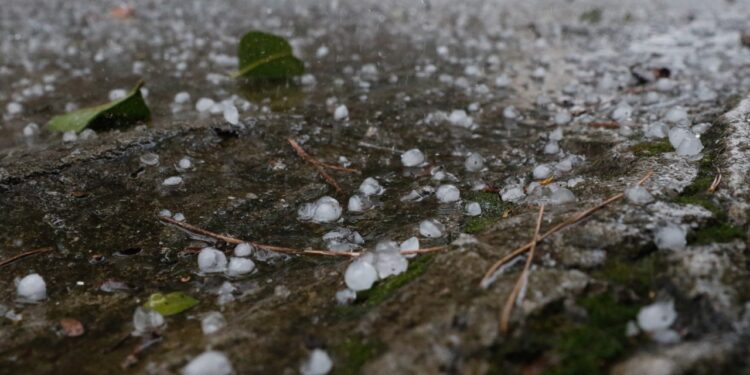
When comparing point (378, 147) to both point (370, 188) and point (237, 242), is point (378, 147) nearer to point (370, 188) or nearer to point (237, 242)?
point (370, 188)

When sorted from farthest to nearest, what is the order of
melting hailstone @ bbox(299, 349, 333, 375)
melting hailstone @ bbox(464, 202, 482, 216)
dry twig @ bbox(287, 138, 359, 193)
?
dry twig @ bbox(287, 138, 359, 193) < melting hailstone @ bbox(464, 202, 482, 216) < melting hailstone @ bbox(299, 349, 333, 375)

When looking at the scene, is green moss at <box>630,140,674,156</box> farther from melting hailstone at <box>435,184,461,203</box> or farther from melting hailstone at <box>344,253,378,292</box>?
melting hailstone at <box>344,253,378,292</box>

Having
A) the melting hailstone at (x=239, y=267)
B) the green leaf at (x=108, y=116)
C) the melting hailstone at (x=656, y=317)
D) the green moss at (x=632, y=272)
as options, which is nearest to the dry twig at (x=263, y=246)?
the melting hailstone at (x=239, y=267)

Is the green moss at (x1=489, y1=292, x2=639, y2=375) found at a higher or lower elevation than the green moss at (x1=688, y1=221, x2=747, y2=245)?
lower

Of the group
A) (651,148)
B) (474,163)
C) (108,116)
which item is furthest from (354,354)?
(108,116)

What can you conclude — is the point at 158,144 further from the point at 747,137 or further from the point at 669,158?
the point at 747,137

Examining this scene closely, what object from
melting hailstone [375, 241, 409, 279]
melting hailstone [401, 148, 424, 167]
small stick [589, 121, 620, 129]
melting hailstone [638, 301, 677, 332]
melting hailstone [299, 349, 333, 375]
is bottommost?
melting hailstone [401, 148, 424, 167]

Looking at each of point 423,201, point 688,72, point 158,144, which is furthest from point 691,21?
point 158,144

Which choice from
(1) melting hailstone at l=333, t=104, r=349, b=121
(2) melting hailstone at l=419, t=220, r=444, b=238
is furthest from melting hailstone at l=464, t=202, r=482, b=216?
(1) melting hailstone at l=333, t=104, r=349, b=121

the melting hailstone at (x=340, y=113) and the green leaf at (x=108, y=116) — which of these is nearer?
the green leaf at (x=108, y=116)

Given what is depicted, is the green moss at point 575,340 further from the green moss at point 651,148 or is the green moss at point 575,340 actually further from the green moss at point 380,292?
Answer: the green moss at point 651,148
